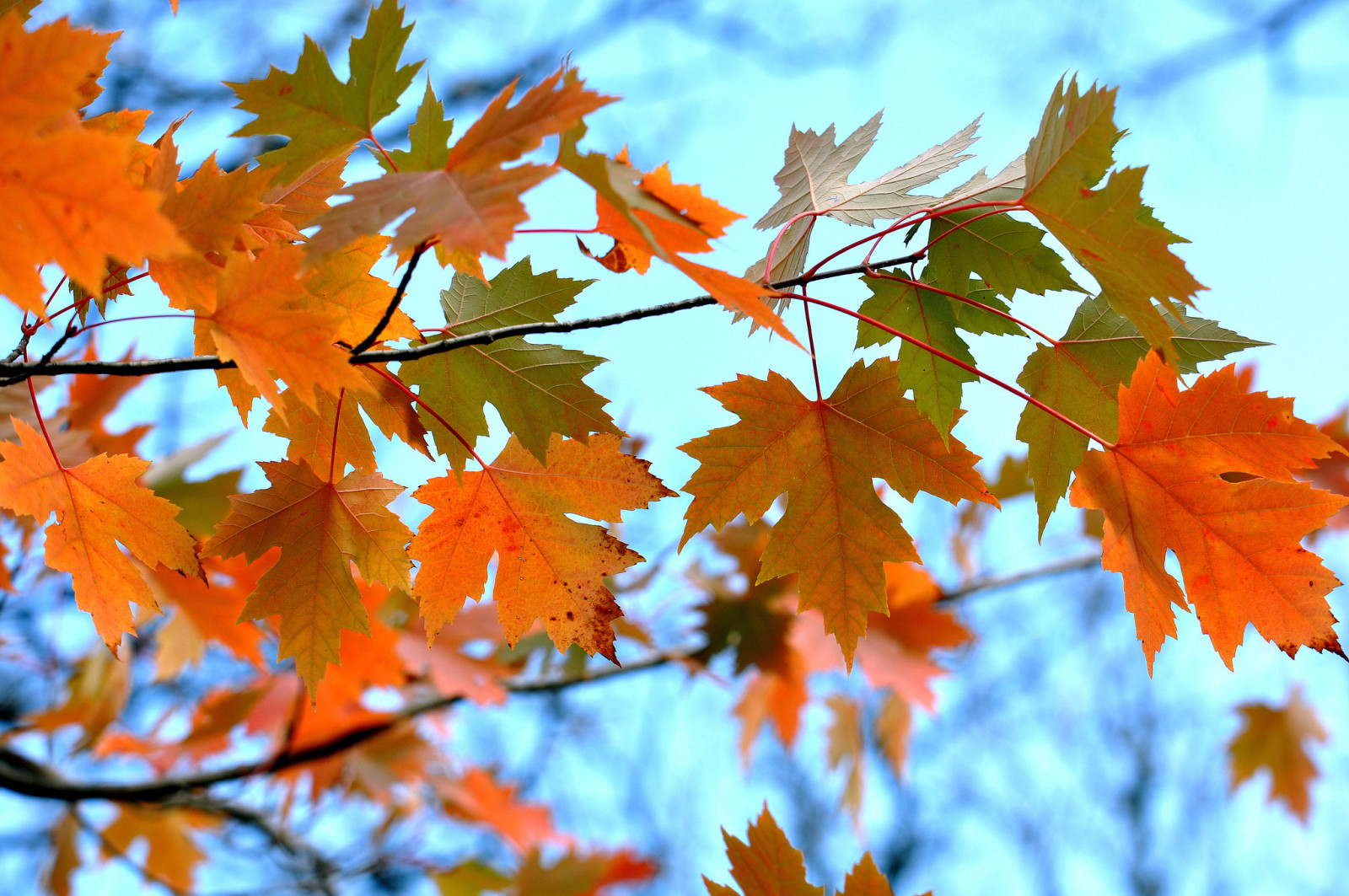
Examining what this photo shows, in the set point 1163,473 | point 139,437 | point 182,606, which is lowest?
point 1163,473

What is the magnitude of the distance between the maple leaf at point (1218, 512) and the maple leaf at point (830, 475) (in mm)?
197

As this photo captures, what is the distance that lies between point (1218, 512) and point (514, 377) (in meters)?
0.75

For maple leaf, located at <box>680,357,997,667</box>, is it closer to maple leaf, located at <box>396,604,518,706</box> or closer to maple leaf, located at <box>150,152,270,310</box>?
maple leaf, located at <box>150,152,270,310</box>

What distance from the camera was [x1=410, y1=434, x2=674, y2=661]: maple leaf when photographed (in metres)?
0.93

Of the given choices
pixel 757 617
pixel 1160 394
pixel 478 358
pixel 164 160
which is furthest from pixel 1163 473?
pixel 757 617

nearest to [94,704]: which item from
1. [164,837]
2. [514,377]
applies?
[164,837]

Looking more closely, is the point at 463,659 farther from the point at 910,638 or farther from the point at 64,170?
the point at 64,170

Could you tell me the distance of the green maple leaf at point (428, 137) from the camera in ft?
2.27

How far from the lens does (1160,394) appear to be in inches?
34.9

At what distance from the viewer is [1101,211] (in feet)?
2.48

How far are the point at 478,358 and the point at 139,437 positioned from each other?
115 centimetres

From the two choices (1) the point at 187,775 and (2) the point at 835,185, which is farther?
(1) the point at 187,775

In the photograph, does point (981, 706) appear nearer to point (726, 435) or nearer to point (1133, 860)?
point (1133, 860)

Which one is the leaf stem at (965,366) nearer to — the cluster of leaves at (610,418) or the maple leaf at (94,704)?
the cluster of leaves at (610,418)
